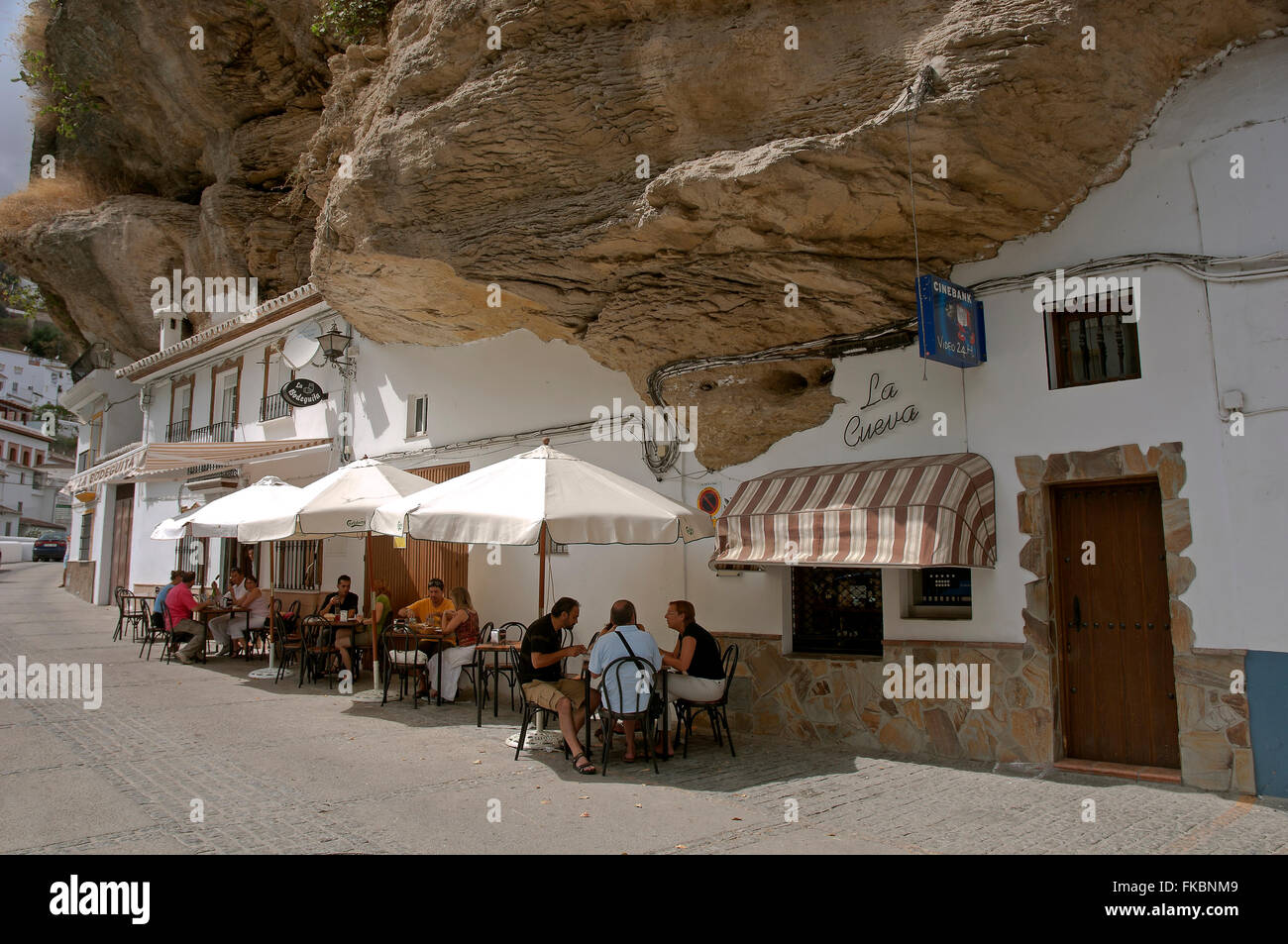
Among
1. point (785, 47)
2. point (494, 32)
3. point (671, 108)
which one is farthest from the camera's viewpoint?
point (494, 32)

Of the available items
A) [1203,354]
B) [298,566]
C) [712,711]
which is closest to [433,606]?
[712,711]

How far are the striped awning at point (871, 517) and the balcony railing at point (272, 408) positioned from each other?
12.5m

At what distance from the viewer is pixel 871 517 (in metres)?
7.49

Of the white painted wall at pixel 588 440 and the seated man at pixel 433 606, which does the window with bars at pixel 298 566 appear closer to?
the white painted wall at pixel 588 440

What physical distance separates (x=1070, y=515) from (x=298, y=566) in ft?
46.5

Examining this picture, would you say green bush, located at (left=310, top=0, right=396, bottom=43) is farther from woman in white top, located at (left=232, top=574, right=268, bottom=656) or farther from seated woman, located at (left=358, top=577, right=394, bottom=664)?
woman in white top, located at (left=232, top=574, right=268, bottom=656)

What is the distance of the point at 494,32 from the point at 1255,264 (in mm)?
7070

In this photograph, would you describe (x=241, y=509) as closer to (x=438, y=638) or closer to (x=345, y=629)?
(x=345, y=629)

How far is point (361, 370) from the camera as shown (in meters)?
15.7

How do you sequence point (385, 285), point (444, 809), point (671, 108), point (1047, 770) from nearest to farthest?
point (444, 809), point (1047, 770), point (671, 108), point (385, 285)

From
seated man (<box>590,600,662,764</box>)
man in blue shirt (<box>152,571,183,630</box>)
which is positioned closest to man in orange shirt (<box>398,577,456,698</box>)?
seated man (<box>590,600,662,764</box>)


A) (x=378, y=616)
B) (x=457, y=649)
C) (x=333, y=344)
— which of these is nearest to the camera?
(x=457, y=649)

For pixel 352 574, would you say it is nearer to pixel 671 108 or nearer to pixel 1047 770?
pixel 671 108

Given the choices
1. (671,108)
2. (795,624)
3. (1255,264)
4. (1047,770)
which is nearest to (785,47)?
(671,108)
